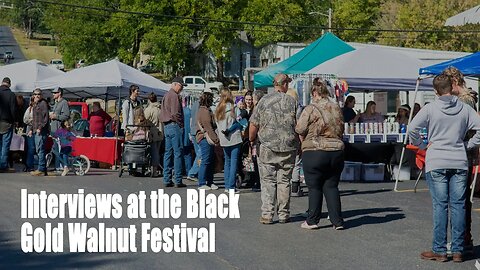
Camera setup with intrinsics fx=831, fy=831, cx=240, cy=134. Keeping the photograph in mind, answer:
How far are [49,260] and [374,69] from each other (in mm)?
11115

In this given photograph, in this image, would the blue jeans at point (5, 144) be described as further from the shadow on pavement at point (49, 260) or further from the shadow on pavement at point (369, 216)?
the shadow on pavement at point (49, 260)

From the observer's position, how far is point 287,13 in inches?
2356

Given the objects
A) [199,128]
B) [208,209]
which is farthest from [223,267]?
[199,128]

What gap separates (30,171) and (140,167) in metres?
2.65

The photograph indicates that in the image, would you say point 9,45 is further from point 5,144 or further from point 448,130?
point 448,130

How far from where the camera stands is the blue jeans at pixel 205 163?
14.4m

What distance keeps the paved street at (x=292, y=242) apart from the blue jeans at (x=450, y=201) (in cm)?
28

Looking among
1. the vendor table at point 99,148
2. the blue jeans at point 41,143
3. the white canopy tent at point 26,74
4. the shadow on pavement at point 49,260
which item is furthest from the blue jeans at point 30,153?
the shadow on pavement at point 49,260

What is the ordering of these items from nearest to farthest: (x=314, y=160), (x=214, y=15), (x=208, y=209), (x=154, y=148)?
(x=314, y=160), (x=208, y=209), (x=154, y=148), (x=214, y=15)

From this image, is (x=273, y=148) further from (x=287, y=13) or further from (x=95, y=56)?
(x=95, y=56)

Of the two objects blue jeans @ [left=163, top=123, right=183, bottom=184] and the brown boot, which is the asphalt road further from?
the brown boot

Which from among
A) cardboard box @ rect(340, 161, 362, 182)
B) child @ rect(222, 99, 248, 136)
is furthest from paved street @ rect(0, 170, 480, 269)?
cardboard box @ rect(340, 161, 362, 182)

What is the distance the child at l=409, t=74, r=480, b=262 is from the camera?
334 inches

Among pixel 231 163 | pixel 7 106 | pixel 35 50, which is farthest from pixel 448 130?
pixel 35 50
